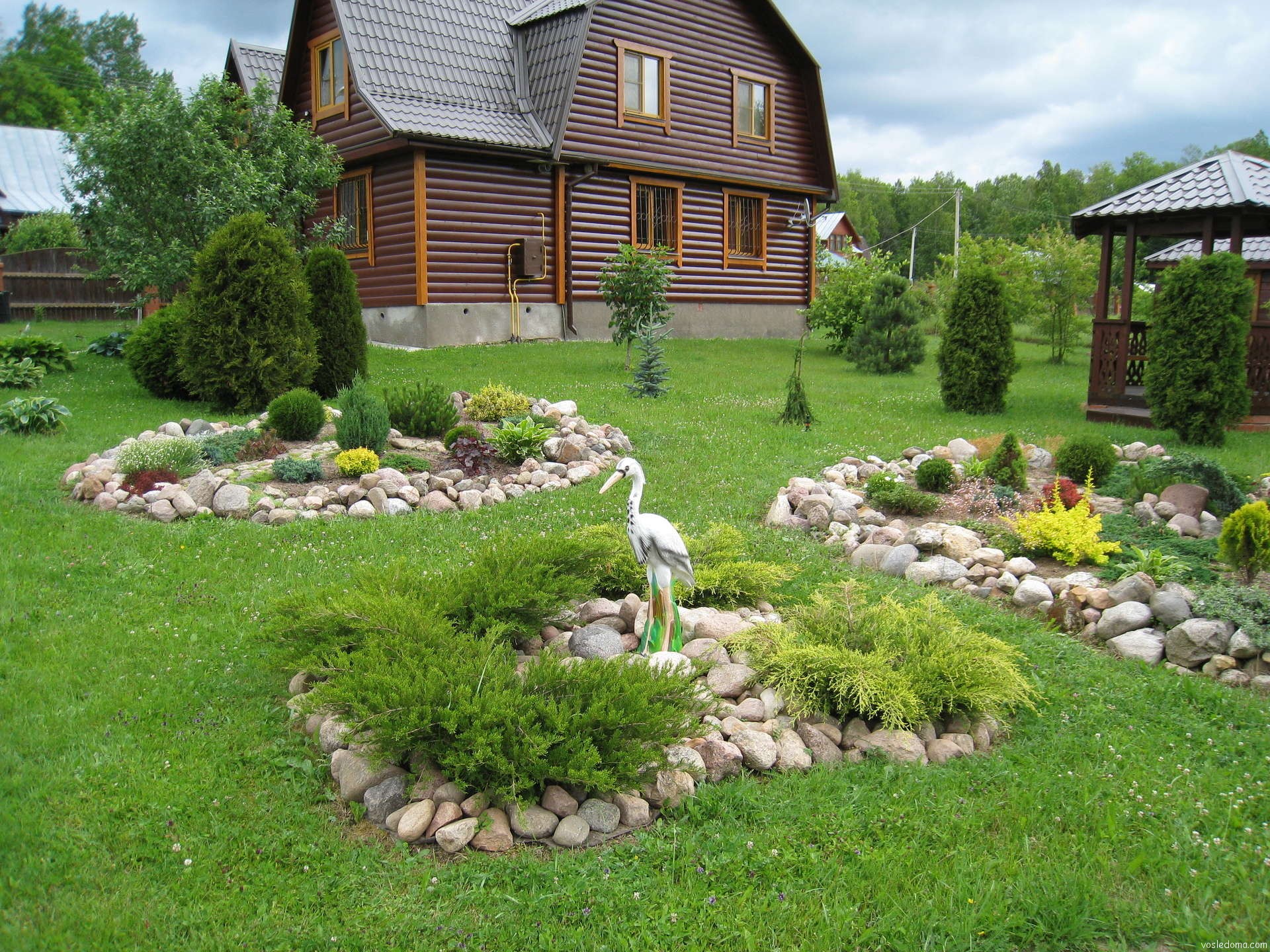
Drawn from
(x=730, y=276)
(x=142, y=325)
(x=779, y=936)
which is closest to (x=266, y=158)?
(x=142, y=325)

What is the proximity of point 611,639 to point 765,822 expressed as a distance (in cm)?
140

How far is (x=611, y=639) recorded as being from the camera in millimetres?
4656

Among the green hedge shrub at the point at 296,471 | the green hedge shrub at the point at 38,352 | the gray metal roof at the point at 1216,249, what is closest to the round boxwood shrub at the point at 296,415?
the green hedge shrub at the point at 296,471

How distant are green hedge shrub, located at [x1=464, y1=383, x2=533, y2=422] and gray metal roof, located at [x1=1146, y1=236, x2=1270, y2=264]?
18.3 meters

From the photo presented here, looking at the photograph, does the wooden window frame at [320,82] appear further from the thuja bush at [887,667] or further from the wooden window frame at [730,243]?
the thuja bush at [887,667]

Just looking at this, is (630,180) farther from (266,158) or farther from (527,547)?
(527,547)

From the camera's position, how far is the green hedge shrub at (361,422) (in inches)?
336

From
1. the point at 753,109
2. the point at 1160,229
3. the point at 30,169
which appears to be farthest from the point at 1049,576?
the point at 30,169

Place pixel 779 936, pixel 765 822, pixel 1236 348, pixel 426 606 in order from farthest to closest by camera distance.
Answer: pixel 1236 348
pixel 426 606
pixel 765 822
pixel 779 936

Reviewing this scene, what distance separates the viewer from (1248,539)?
17.9 feet

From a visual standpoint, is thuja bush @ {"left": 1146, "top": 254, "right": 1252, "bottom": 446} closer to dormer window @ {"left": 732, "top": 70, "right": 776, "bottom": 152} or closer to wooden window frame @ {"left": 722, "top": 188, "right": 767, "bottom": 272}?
wooden window frame @ {"left": 722, "top": 188, "right": 767, "bottom": 272}

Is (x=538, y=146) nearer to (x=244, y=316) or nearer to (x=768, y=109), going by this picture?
(x=768, y=109)

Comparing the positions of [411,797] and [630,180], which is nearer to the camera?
[411,797]

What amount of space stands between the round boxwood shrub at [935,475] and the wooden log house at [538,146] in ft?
37.4
